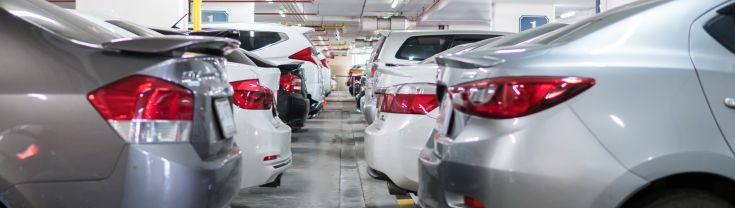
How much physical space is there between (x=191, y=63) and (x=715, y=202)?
73.4 inches

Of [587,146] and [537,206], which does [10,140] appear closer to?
[537,206]

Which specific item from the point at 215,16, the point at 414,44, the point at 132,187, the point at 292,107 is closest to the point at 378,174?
the point at 132,187

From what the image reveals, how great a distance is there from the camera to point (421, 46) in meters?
7.39

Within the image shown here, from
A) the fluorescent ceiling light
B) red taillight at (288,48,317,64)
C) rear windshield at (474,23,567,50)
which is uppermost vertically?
the fluorescent ceiling light

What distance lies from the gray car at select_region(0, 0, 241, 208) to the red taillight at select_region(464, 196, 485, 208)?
3.04 feet

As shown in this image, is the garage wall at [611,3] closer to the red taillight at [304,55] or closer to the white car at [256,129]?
the red taillight at [304,55]

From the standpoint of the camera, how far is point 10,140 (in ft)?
6.63

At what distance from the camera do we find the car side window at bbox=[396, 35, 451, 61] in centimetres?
732

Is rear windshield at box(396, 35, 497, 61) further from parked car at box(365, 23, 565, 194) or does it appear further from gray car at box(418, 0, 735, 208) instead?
gray car at box(418, 0, 735, 208)

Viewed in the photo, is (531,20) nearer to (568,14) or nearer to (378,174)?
(568,14)

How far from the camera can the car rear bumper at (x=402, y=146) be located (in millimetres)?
3873

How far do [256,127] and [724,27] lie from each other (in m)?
2.68

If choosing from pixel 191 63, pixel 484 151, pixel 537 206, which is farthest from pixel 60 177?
pixel 537 206

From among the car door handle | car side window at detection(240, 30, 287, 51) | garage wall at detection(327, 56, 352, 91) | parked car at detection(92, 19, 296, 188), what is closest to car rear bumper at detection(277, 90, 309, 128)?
car side window at detection(240, 30, 287, 51)
